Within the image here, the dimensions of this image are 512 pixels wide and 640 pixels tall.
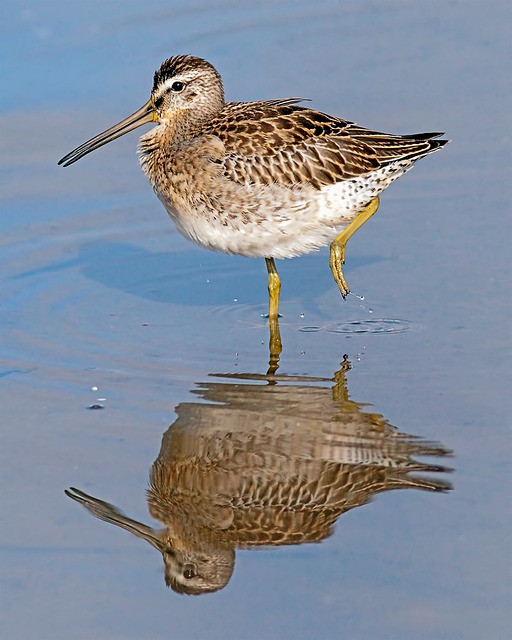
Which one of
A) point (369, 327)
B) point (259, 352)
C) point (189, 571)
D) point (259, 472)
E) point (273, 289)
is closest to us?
point (189, 571)

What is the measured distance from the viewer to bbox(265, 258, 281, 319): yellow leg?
734 centimetres

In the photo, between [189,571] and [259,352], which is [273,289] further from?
[189,571]

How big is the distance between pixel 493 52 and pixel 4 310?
4695mm

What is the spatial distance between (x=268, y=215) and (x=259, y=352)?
29.7 inches

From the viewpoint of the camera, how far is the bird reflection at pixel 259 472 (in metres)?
5.03

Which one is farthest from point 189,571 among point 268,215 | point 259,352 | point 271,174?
point 271,174

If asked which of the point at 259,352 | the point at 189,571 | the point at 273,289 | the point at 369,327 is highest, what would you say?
the point at 273,289

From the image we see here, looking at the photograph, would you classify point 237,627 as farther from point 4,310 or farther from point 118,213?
point 118,213

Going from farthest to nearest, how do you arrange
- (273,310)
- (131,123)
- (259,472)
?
(131,123), (273,310), (259,472)

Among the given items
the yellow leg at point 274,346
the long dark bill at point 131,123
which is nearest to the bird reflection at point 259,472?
the yellow leg at point 274,346

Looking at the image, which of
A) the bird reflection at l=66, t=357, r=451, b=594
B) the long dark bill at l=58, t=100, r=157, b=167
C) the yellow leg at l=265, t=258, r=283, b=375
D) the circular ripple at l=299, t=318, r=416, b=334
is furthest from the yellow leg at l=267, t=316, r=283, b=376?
the long dark bill at l=58, t=100, r=157, b=167

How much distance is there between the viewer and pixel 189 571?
4.87 metres

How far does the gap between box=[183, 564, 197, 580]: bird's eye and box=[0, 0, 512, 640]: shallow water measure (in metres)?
0.13

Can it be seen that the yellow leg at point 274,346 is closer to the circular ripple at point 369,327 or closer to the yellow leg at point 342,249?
the circular ripple at point 369,327
